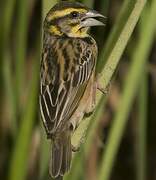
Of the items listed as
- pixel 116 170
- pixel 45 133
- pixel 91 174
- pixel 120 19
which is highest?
pixel 120 19

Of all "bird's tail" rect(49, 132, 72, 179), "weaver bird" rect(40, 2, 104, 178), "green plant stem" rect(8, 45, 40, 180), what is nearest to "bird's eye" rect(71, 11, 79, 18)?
"weaver bird" rect(40, 2, 104, 178)

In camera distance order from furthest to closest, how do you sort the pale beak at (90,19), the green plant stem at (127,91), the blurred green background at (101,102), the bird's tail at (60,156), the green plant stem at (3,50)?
the green plant stem at (3,50), the pale beak at (90,19), the green plant stem at (127,91), the blurred green background at (101,102), the bird's tail at (60,156)

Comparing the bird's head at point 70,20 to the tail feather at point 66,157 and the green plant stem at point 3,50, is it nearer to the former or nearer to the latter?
the green plant stem at point 3,50

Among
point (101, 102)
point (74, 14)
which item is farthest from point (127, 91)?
point (74, 14)

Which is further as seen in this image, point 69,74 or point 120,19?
point 69,74

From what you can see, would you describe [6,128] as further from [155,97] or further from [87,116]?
[87,116]

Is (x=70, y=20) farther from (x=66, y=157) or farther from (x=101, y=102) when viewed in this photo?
(x=66, y=157)

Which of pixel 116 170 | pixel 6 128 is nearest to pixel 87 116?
pixel 6 128

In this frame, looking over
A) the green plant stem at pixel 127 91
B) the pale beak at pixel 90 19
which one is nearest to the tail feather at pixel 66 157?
the green plant stem at pixel 127 91
